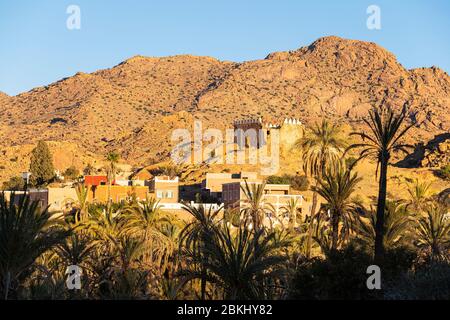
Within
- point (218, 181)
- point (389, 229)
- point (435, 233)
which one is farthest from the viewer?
point (218, 181)

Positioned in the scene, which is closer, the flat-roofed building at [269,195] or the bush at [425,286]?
the bush at [425,286]

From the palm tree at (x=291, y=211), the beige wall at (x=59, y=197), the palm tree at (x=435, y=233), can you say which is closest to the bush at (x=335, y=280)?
the palm tree at (x=435, y=233)

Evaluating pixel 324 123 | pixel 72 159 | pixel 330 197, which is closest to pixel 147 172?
pixel 72 159

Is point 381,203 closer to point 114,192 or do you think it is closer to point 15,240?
point 15,240

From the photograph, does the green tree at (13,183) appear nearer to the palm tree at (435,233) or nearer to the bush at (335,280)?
the palm tree at (435,233)

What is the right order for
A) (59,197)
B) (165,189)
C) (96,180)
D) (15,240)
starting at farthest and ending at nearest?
(165,189)
(96,180)
(59,197)
(15,240)

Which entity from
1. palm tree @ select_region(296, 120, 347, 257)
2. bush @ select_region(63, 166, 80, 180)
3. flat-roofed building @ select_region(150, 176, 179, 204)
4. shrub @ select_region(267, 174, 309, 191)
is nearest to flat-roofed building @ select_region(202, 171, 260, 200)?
flat-roofed building @ select_region(150, 176, 179, 204)

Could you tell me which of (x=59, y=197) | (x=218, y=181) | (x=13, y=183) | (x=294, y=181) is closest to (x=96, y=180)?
(x=59, y=197)

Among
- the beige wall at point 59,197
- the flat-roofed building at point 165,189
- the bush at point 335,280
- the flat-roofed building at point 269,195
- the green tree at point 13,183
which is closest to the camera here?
the bush at point 335,280

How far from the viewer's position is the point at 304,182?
107m

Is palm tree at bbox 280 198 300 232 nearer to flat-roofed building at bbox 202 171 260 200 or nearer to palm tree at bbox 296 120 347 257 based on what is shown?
flat-roofed building at bbox 202 171 260 200

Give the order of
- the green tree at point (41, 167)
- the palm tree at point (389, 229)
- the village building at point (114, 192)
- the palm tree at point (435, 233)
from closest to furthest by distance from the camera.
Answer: the palm tree at point (389, 229) → the palm tree at point (435, 233) → the village building at point (114, 192) → the green tree at point (41, 167)

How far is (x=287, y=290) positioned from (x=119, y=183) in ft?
232
